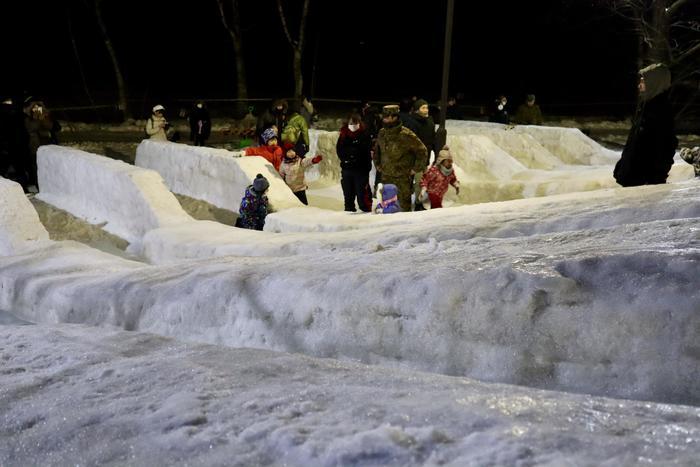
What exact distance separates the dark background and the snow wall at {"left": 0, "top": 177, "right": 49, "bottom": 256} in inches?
957

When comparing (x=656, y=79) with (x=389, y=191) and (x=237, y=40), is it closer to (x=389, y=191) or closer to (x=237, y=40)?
(x=389, y=191)

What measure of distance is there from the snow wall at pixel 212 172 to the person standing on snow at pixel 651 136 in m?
4.22

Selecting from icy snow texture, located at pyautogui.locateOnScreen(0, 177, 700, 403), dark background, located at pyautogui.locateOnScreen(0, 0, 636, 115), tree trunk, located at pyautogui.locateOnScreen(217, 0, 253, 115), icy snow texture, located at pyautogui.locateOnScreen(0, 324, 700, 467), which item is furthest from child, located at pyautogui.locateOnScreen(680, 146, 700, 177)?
dark background, located at pyautogui.locateOnScreen(0, 0, 636, 115)

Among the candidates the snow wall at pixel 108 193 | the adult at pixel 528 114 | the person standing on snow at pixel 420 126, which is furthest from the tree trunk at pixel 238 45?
the person standing on snow at pixel 420 126

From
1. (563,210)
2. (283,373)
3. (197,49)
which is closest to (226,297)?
(283,373)

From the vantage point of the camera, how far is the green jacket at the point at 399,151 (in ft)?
26.7

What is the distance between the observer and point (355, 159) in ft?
30.5

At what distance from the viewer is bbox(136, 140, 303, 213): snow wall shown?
31.4ft

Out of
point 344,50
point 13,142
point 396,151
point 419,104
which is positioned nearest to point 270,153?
point 419,104

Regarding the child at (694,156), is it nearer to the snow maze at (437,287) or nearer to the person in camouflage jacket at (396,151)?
the snow maze at (437,287)

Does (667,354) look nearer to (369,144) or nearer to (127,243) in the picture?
(369,144)

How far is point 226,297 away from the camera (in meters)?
4.36

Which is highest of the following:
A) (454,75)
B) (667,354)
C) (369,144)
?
(454,75)

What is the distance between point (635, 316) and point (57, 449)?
2353mm
